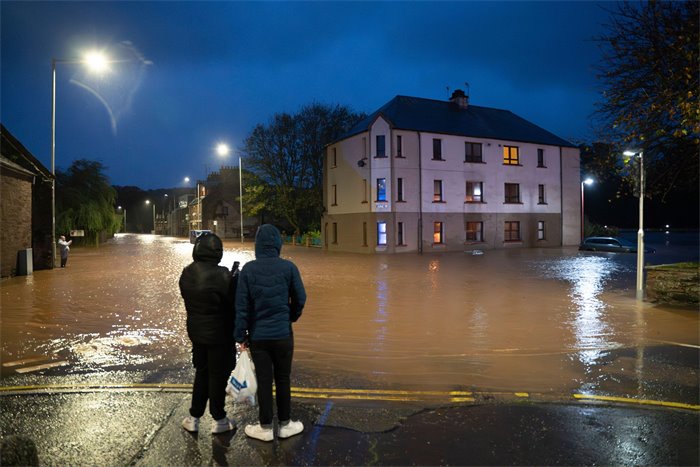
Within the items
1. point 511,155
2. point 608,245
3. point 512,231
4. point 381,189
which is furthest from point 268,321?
point 511,155

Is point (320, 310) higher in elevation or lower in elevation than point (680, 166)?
lower

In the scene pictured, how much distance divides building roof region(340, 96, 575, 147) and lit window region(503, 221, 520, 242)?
6871 mm

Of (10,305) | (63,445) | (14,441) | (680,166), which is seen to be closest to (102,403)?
(63,445)

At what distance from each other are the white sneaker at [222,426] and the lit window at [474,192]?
120 ft

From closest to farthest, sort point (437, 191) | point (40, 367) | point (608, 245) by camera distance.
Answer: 1. point (40, 367)
2. point (608, 245)
3. point (437, 191)

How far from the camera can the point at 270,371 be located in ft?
15.0

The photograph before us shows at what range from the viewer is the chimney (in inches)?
1724

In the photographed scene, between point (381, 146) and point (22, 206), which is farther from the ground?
point (381, 146)

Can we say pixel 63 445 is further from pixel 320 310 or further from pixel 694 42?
pixel 694 42

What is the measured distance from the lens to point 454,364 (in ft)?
23.9

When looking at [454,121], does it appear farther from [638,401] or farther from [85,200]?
[638,401]

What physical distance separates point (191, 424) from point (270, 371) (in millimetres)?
931

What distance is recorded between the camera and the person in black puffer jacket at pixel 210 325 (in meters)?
4.60

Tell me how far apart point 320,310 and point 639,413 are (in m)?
7.59
